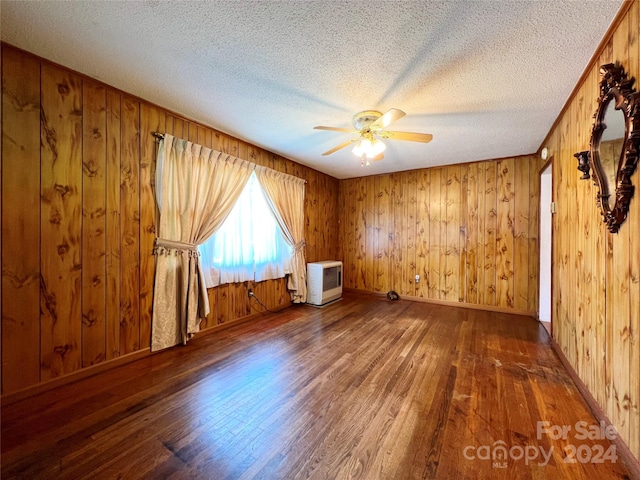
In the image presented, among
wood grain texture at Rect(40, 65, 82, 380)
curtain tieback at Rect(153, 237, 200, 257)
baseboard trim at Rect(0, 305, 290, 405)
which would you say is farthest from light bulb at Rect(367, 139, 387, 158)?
baseboard trim at Rect(0, 305, 290, 405)

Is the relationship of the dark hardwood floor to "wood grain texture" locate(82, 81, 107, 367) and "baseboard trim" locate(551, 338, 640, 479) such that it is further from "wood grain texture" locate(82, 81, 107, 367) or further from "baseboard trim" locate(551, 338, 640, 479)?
"wood grain texture" locate(82, 81, 107, 367)

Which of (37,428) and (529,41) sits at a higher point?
(529,41)

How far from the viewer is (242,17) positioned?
53.6 inches

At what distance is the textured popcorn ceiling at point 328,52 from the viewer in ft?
4.34

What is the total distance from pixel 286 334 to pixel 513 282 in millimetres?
3397

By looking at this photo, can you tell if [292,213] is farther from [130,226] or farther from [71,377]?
[71,377]

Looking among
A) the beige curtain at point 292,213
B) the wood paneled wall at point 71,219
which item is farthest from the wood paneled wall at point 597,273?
the wood paneled wall at point 71,219

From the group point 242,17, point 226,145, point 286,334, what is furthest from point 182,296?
point 242,17

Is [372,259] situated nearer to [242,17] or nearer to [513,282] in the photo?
[513,282]

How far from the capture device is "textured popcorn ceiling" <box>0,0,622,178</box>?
1322mm

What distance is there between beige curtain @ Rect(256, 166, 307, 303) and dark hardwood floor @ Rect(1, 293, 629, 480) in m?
1.49

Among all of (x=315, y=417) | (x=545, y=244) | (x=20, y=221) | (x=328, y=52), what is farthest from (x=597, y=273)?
(x=20, y=221)

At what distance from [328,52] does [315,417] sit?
90.8 inches

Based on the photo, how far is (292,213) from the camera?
3982 millimetres
